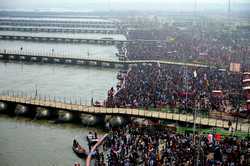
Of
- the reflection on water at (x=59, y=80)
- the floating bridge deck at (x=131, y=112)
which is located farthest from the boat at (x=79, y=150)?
the reflection on water at (x=59, y=80)

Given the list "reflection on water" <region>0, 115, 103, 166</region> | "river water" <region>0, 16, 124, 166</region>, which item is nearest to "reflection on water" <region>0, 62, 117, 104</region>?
"river water" <region>0, 16, 124, 166</region>

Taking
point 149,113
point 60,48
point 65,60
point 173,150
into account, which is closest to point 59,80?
point 65,60

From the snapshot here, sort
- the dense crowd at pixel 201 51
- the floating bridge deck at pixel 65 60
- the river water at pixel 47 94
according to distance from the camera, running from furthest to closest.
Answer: the floating bridge deck at pixel 65 60
the dense crowd at pixel 201 51
the river water at pixel 47 94

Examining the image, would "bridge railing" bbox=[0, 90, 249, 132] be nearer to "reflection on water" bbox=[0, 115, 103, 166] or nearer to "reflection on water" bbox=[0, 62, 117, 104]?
"reflection on water" bbox=[0, 115, 103, 166]

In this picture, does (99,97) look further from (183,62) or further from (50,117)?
(183,62)

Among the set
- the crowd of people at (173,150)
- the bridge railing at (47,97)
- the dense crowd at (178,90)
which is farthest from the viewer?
the bridge railing at (47,97)

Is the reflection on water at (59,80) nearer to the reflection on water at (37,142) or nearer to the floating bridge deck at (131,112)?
the floating bridge deck at (131,112)
